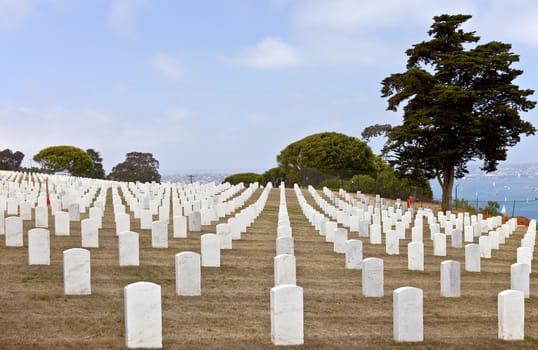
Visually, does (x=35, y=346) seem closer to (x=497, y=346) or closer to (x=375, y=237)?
(x=497, y=346)

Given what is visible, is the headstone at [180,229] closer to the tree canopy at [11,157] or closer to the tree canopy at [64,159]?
the tree canopy at [64,159]

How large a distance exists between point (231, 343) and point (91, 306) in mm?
2451

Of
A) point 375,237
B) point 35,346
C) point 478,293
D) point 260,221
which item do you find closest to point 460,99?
point 260,221

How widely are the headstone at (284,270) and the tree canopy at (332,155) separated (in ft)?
178

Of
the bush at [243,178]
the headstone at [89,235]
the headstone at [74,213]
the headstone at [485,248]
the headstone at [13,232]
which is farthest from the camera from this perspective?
the bush at [243,178]

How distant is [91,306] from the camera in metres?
9.66

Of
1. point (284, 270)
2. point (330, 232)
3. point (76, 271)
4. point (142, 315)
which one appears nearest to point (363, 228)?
point (330, 232)

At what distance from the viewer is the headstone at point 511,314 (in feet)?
29.3

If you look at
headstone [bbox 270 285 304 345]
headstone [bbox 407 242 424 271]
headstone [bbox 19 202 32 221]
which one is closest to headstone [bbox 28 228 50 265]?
headstone [bbox 270 285 304 345]

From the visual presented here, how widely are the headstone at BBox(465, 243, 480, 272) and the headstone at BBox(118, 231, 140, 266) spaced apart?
6941 mm

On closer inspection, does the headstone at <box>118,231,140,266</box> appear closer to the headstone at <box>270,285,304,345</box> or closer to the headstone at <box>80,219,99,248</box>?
the headstone at <box>80,219,99,248</box>

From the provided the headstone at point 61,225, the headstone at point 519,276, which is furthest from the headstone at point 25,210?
the headstone at point 519,276

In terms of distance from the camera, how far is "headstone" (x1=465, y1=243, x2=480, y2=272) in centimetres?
1439

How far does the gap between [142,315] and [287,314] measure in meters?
1.74
